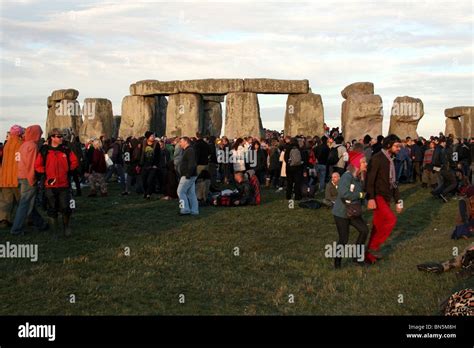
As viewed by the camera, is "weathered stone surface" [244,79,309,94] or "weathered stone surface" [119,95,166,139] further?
"weathered stone surface" [119,95,166,139]

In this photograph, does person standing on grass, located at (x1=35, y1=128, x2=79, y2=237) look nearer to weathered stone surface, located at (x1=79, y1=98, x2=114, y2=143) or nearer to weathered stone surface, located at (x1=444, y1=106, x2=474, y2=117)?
weathered stone surface, located at (x1=79, y1=98, x2=114, y2=143)

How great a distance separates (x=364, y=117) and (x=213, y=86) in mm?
6891

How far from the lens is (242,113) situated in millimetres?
29562

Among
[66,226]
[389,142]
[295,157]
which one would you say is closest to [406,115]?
[295,157]

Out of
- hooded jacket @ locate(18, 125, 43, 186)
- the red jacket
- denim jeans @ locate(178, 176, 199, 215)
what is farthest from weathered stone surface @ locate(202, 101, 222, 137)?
the red jacket

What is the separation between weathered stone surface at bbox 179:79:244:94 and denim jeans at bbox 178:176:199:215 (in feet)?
48.6

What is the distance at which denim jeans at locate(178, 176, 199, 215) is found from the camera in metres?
15.2

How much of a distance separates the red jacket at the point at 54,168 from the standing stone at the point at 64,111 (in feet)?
84.4

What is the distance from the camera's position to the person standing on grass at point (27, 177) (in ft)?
39.7

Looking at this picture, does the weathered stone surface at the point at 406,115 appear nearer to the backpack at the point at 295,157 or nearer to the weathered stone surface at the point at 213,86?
the weathered stone surface at the point at 213,86

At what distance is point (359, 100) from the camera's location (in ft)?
94.1

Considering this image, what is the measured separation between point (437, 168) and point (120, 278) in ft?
46.0

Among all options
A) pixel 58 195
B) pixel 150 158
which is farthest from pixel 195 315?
pixel 150 158
